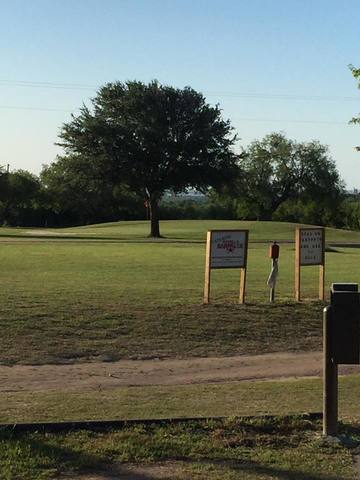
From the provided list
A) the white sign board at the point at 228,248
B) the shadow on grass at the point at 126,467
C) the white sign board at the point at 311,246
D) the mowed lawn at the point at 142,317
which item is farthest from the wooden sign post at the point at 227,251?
the shadow on grass at the point at 126,467

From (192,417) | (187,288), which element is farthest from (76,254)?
(192,417)

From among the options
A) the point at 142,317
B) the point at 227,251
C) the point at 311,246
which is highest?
the point at 311,246

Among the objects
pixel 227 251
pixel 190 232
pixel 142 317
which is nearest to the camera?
pixel 142 317

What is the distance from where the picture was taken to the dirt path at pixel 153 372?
9.13 m

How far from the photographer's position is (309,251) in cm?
1636

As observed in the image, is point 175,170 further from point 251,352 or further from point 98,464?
point 98,464

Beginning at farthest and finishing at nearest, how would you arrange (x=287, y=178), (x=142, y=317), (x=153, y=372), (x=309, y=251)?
(x=287, y=178) → (x=309, y=251) → (x=142, y=317) → (x=153, y=372)

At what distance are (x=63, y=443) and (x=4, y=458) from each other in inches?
20.7

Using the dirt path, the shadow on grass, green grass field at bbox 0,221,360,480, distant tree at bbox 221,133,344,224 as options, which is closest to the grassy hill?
distant tree at bbox 221,133,344,224

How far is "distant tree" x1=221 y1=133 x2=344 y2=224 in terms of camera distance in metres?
88.7

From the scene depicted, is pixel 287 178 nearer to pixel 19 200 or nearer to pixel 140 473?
pixel 19 200

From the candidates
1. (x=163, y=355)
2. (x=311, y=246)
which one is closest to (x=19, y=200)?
(x=311, y=246)

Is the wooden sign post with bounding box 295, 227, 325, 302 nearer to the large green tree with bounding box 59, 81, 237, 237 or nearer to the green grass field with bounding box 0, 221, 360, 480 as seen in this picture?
the green grass field with bounding box 0, 221, 360, 480

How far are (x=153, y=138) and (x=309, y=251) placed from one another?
1522 inches
